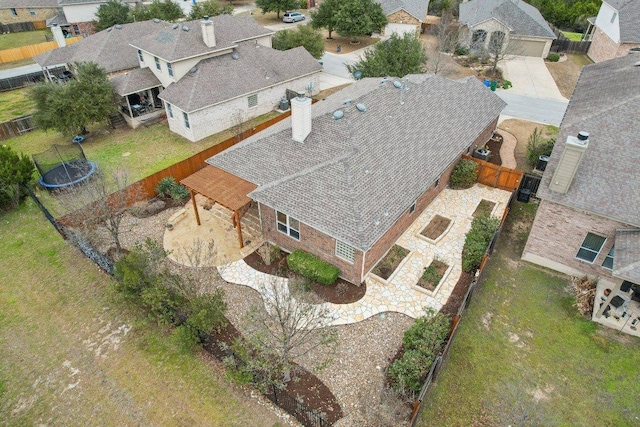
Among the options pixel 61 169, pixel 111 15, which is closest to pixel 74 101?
pixel 61 169

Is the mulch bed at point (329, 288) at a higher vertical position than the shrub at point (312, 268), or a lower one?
lower

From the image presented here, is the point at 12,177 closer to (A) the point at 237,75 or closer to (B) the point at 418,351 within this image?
(A) the point at 237,75

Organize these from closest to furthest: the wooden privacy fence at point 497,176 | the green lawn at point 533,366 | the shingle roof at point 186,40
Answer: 1. the green lawn at point 533,366
2. the wooden privacy fence at point 497,176
3. the shingle roof at point 186,40

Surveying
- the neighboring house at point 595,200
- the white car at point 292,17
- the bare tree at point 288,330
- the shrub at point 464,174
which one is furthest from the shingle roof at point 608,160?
the white car at point 292,17

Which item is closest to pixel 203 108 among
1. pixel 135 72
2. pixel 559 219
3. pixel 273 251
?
pixel 135 72

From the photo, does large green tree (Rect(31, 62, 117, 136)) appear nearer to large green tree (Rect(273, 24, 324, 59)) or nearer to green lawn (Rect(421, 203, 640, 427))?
large green tree (Rect(273, 24, 324, 59))

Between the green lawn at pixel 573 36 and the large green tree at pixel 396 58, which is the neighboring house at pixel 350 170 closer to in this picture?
the large green tree at pixel 396 58
